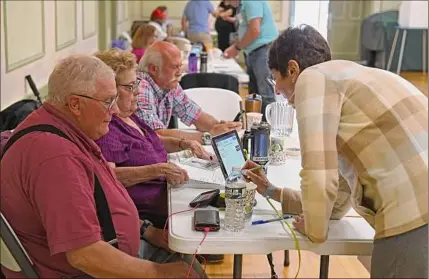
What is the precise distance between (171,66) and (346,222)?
138 cm

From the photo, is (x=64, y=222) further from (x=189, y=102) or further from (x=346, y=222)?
(x=189, y=102)

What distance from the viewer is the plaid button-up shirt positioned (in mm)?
3065

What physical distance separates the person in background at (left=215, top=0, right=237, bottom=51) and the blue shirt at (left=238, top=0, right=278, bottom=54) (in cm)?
287

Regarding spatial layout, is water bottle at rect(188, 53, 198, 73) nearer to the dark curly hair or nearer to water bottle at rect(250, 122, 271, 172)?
water bottle at rect(250, 122, 271, 172)

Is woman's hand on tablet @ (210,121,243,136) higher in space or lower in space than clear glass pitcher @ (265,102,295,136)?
lower

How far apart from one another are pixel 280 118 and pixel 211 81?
1.46 metres

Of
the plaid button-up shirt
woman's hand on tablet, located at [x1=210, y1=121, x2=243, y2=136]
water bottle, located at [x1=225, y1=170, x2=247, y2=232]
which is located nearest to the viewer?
water bottle, located at [x1=225, y1=170, x2=247, y2=232]

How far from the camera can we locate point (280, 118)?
318 centimetres

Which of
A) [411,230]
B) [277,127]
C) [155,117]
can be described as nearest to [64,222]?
[411,230]

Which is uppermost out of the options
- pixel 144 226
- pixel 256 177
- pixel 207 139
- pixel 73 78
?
pixel 73 78

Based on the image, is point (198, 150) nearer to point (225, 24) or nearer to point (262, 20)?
point (262, 20)

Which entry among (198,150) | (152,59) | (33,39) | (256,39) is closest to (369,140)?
(198,150)

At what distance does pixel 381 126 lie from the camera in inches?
68.9

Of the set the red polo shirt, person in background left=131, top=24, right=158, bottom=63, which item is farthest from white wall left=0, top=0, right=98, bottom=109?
the red polo shirt
